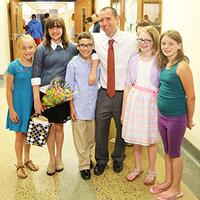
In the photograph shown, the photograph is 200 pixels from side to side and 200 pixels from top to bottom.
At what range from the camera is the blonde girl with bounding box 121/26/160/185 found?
2.27m

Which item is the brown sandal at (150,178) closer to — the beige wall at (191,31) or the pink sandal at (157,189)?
the pink sandal at (157,189)

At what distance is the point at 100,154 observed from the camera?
8.84 ft

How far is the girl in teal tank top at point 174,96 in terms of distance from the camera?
6.59ft

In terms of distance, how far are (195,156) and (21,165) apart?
5.70 ft

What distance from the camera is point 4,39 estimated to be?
7.37 m

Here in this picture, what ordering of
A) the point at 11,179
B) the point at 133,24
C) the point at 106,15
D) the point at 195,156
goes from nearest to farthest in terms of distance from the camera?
the point at 106,15
the point at 11,179
the point at 195,156
the point at 133,24

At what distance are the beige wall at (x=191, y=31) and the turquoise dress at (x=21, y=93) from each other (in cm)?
169

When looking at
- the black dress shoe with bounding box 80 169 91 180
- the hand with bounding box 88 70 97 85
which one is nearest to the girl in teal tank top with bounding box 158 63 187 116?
the hand with bounding box 88 70 97 85

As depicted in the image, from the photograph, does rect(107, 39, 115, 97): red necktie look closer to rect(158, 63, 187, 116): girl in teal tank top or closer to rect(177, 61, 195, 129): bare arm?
rect(158, 63, 187, 116): girl in teal tank top

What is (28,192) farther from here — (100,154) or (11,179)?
(100,154)

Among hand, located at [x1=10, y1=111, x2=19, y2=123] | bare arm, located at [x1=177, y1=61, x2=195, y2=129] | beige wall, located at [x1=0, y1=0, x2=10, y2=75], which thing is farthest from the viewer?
beige wall, located at [x1=0, y1=0, x2=10, y2=75]

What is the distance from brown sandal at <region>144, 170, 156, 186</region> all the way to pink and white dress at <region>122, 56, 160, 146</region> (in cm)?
32

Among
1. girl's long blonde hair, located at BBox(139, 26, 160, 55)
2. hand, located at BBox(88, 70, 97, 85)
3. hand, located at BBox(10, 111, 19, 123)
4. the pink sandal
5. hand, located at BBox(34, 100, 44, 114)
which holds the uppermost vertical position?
girl's long blonde hair, located at BBox(139, 26, 160, 55)

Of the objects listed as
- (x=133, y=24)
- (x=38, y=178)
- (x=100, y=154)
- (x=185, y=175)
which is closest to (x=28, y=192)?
(x=38, y=178)
